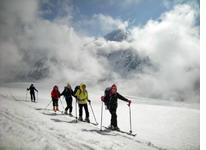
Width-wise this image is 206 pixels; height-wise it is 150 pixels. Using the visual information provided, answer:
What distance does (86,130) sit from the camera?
5738mm

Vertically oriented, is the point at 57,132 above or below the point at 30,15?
below

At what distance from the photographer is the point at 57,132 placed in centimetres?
511

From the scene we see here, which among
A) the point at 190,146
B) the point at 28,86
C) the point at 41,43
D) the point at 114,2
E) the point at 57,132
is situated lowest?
the point at 190,146

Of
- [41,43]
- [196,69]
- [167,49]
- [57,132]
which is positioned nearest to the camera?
[57,132]

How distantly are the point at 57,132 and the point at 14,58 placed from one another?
183 cm

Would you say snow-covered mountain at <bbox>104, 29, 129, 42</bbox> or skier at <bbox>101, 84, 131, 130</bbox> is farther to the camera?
snow-covered mountain at <bbox>104, 29, 129, 42</bbox>

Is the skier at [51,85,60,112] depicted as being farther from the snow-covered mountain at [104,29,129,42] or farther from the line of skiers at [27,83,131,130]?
the snow-covered mountain at [104,29,129,42]

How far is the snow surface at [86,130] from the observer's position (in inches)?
183

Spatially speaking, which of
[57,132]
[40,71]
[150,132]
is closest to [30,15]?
[40,71]

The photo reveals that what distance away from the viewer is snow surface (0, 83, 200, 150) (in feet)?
15.3

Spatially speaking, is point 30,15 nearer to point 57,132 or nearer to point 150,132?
point 57,132

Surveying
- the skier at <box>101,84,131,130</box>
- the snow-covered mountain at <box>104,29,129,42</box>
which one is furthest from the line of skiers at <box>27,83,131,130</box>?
the snow-covered mountain at <box>104,29,129,42</box>

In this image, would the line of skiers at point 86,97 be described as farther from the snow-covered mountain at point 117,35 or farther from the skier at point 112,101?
the snow-covered mountain at point 117,35

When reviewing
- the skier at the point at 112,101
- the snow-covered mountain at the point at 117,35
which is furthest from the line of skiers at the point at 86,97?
the snow-covered mountain at the point at 117,35
